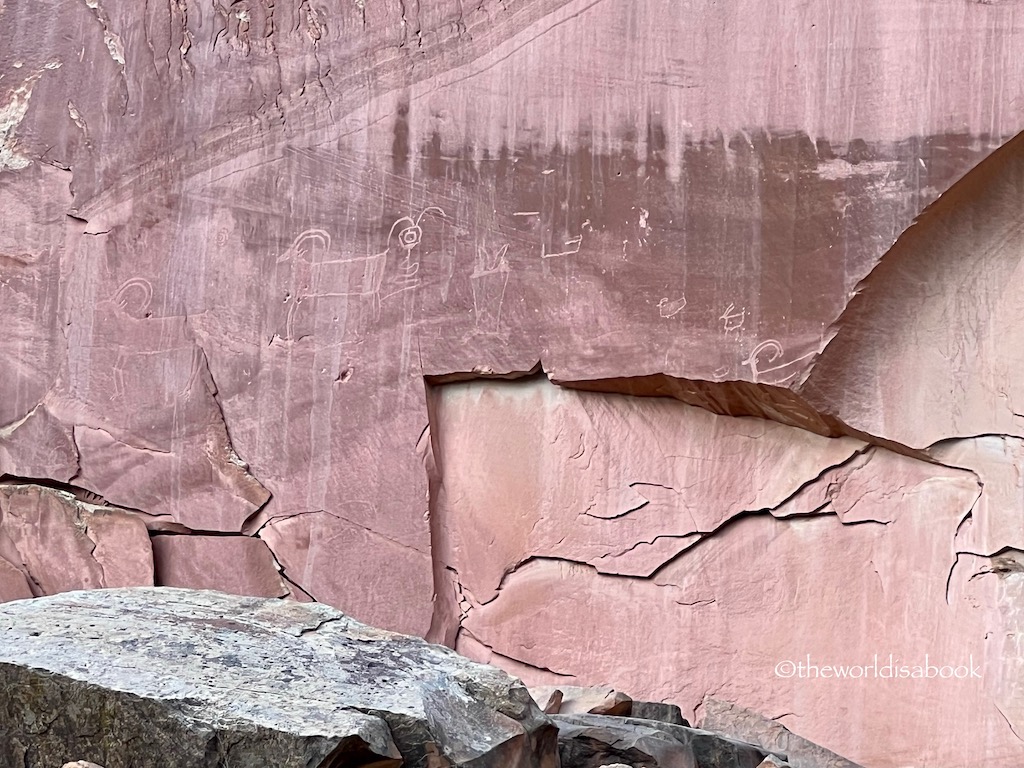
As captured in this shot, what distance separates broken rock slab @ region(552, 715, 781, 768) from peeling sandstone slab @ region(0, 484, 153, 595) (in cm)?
211

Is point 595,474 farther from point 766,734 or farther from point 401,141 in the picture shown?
point 401,141

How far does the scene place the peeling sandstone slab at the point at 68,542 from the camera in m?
4.16

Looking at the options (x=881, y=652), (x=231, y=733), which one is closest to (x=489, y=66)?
(x=881, y=652)

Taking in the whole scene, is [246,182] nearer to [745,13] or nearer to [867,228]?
[745,13]

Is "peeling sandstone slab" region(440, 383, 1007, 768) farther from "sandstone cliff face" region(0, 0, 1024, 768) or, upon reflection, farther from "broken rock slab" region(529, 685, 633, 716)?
"broken rock slab" region(529, 685, 633, 716)

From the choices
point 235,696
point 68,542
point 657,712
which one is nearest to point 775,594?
point 657,712

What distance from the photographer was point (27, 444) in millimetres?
4336

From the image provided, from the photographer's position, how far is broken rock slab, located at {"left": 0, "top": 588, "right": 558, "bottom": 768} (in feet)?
5.98

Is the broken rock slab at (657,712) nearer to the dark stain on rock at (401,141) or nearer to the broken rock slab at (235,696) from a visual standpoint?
the broken rock slab at (235,696)

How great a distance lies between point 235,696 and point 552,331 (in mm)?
1970

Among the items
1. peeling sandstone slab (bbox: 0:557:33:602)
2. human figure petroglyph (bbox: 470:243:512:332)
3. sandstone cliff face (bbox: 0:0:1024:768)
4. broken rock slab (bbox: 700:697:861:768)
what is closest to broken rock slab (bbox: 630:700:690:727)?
broken rock slab (bbox: 700:697:861:768)

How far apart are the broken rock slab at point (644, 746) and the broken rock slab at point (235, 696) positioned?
21cm

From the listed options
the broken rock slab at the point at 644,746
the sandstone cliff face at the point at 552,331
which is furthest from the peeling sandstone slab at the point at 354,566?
the broken rock slab at the point at 644,746

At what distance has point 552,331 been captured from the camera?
367 cm
